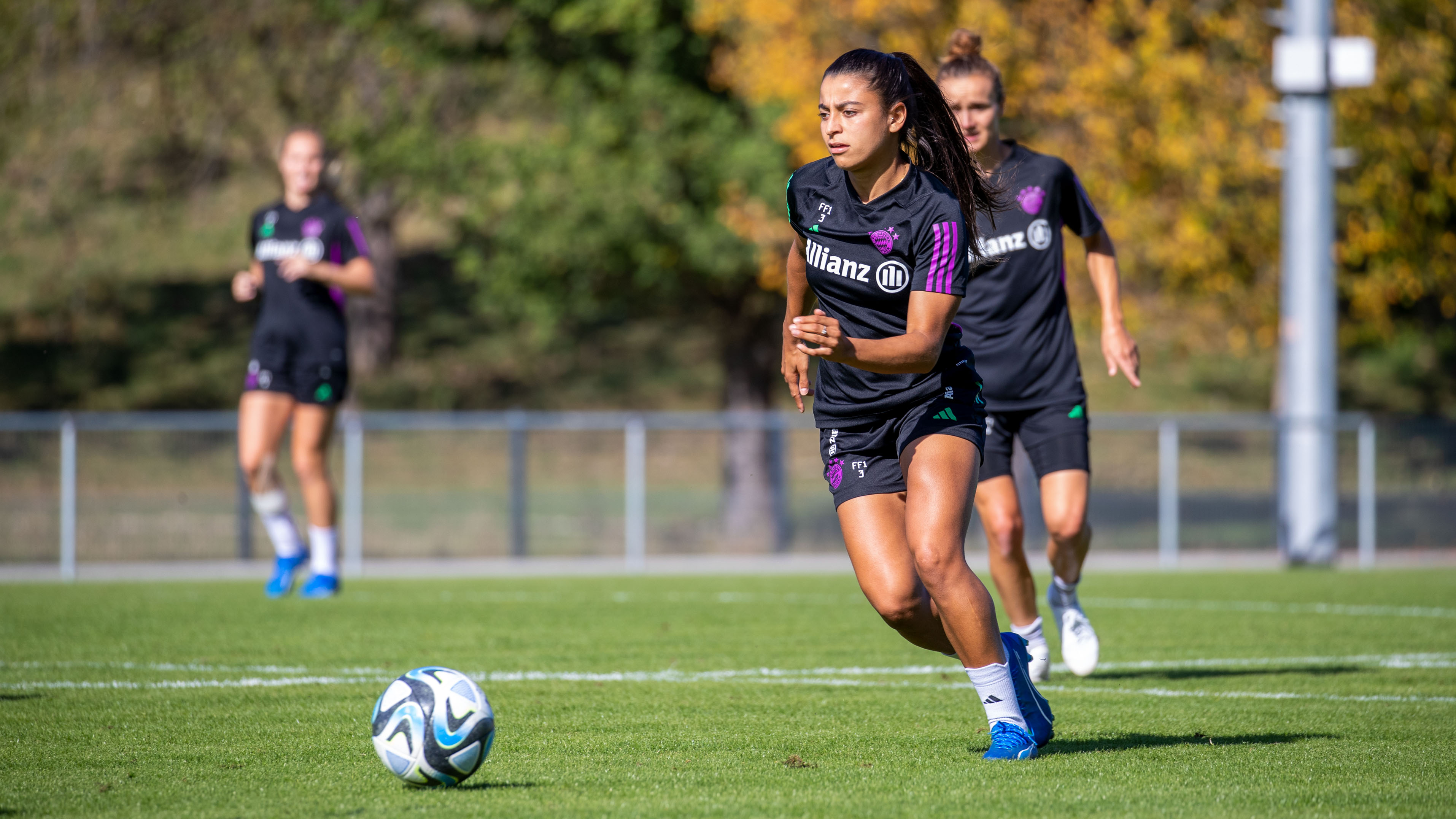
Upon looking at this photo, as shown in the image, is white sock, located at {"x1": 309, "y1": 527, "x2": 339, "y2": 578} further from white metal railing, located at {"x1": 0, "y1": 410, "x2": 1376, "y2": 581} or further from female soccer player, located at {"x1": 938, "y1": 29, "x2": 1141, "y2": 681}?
white metal railing, located at {"x1": 0, "y1": 410, "x2": 1376, "y2": 581}

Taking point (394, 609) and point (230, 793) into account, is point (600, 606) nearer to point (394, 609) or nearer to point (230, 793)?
point (394, 609)

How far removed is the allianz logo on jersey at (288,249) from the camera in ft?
31.1

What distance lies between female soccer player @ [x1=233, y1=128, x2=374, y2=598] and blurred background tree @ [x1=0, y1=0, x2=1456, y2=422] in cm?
923

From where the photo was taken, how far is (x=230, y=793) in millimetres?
3916

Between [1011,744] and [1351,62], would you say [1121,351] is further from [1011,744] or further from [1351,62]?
[1351,62]

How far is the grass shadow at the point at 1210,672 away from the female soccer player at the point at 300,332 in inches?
196

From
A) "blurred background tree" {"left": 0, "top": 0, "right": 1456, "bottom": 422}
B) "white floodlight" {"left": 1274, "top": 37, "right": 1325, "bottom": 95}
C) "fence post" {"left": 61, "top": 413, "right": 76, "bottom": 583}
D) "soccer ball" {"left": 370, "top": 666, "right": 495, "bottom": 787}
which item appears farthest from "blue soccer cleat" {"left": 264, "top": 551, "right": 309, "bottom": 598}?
"white floodlight" {"left": 1274, "top": 37, "right": 1325, "bottom": 95}

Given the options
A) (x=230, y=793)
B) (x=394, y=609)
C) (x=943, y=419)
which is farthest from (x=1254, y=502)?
(x=230, y=793)

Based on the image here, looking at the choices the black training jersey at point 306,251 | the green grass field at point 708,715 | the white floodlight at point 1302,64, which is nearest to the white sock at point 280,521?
the green grass field at point 708,715

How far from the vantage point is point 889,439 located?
4645mm

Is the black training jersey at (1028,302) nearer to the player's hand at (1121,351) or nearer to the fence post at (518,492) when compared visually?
the player's hand at (1121,351)

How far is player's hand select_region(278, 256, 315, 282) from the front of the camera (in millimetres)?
8805

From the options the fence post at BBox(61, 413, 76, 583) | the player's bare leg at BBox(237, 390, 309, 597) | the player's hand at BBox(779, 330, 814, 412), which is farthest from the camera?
A: the fence post at BBox(61, 413, 76, 583)

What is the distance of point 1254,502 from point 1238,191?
3.61 metres
